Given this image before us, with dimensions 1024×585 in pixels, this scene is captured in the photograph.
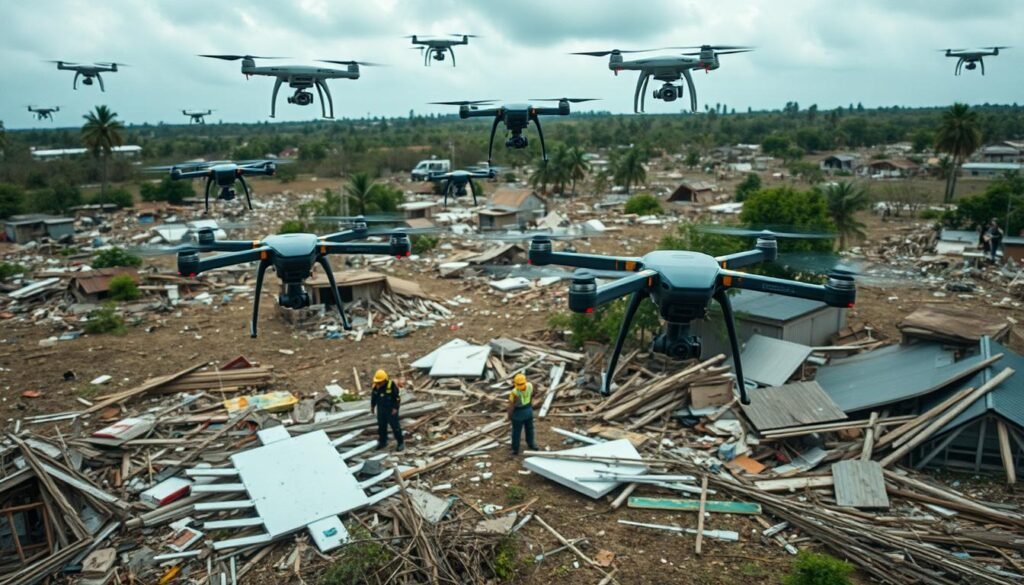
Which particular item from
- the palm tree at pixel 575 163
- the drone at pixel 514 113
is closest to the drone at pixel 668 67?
the drone at pixel 514 113

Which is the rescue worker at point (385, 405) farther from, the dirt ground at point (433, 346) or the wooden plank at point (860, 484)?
the wooden plank at point (860, 484)

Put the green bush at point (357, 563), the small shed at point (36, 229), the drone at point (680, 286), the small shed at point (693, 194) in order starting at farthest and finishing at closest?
the small shed at point (693, 194), the small shed at point (36, 229), the green bush at point (357, 563), the drone at point (680, 286)

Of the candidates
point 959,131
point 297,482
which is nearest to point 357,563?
point 297,482

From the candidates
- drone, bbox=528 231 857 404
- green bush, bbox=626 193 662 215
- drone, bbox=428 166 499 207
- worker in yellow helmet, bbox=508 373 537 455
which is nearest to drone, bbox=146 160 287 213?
drone, bbox=428 166 499 207

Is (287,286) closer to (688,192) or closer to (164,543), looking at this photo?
(164,543)

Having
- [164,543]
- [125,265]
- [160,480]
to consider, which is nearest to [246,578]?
[164,543]

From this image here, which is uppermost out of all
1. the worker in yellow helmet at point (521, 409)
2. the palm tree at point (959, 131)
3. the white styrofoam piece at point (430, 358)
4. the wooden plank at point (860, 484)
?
the palm tree at point (959, 131)

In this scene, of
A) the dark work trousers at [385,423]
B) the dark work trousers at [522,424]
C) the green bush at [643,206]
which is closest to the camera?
the dark work trousers at [522,424]
